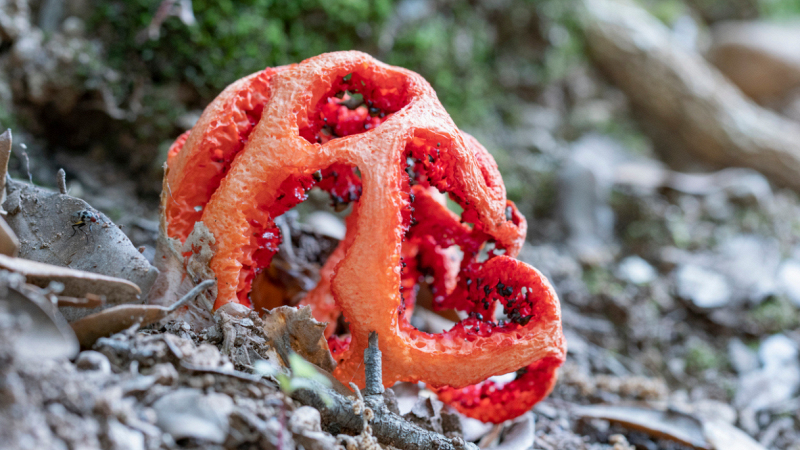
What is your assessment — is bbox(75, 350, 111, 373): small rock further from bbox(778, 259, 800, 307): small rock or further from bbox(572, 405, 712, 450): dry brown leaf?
bbox(778, 259, 800, 307): small rock

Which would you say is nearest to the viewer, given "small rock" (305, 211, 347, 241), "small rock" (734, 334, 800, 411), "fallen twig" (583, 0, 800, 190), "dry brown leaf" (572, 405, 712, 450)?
"dry brown leaf" (572, 405, 712, 450)

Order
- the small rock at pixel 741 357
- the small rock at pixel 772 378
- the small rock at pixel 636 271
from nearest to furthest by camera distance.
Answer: the small rock at pixel 772 378, the small rock at pixel 741 357, the small rock at pixel 636 271

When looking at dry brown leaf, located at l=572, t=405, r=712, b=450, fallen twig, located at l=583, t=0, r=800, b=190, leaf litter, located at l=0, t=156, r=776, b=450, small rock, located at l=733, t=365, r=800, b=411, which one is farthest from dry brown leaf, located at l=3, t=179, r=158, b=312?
fallen twig, located at l=583, t=0, r=800, b=190

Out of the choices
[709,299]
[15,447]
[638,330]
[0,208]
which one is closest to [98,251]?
[0,208]

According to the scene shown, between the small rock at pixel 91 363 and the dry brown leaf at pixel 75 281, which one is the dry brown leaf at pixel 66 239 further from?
the small rock at pixel 91 363

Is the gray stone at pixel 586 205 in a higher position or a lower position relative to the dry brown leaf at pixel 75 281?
lower

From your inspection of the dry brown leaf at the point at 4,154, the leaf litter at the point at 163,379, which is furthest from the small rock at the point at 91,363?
the dry brown leaf at the point at 4,154
